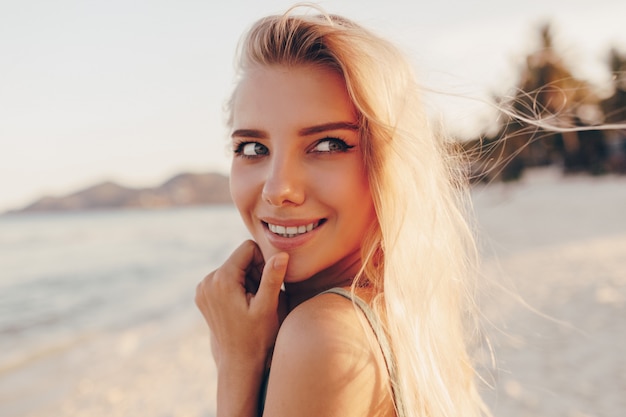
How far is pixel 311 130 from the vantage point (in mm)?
1536

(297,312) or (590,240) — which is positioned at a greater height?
(297,312)

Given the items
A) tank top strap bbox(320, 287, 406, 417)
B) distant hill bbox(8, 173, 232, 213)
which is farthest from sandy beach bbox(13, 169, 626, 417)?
distant hill bbox(8, 173, 232, 213)

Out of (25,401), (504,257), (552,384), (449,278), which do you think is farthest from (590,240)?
(449,278)

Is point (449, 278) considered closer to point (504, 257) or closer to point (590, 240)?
point (504, 257)

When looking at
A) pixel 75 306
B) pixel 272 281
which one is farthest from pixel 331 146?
pixel 75 306

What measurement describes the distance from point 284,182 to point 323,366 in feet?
1.75

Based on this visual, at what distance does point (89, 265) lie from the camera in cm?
2183

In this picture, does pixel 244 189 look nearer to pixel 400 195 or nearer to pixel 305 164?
pixel 305 164

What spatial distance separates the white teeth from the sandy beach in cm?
72

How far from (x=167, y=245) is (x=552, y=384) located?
26763 millimetres

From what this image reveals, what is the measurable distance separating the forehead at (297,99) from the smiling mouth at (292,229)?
29 cm

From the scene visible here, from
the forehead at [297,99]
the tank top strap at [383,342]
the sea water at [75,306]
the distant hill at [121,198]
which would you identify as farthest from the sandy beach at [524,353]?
the distant hill at [121,198]

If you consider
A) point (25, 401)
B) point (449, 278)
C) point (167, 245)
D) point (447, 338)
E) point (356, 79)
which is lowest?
point (167, 245)

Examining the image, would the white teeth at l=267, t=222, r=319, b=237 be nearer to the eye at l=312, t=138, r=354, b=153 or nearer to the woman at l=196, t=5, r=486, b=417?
the woman at l=196, t=5, r=486, b=417
